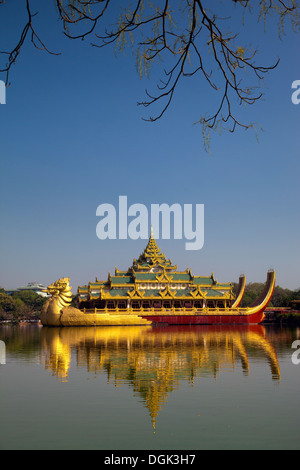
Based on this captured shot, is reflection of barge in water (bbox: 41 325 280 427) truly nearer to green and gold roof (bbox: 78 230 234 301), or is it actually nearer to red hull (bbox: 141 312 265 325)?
red hull (bbox: 141 312 265 325)

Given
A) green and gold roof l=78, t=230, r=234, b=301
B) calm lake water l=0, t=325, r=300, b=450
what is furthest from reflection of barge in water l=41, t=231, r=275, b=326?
calm lake water l=0, t=325, r=300, b=450

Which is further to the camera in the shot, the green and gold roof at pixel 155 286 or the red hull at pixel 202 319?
the green and gold roof at pixel 155 286

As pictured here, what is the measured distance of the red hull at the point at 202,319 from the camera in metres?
40.0

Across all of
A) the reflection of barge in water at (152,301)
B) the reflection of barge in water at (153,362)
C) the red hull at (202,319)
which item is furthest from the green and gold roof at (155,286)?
the reflection of barge in water at (153,362)

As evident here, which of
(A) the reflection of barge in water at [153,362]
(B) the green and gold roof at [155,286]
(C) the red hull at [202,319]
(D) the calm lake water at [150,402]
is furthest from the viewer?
(B) the green and gold roof at [155,286]

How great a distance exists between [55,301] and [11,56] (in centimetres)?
3466

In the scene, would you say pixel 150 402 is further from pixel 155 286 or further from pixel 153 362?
pixel 155 286

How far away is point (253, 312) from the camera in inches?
1677

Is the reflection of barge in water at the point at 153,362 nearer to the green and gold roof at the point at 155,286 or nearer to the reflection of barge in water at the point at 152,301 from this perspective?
the reflection of barge in water at the point at 152,301

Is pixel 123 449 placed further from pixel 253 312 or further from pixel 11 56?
pixel 253 312

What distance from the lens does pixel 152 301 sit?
43469mm
